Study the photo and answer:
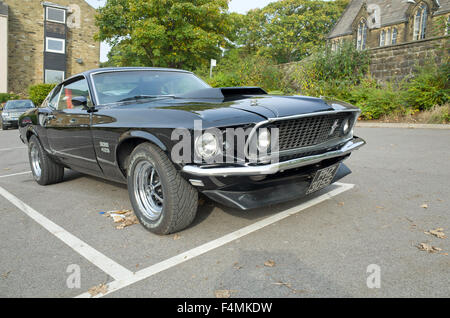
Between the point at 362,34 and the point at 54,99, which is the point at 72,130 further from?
the point at 362,34

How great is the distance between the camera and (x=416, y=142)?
Answer: 7.22 meters

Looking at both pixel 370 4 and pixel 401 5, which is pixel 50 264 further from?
pixel 370 4

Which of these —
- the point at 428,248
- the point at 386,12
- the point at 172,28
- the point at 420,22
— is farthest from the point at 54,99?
the point at 386,12

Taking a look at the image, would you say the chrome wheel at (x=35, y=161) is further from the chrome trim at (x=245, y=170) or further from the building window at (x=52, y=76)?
the building window at (x=52, y=76)

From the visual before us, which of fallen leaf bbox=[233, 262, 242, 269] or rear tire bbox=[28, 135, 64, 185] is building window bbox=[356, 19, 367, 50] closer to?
rear tire bbox=[28, 135, 64, 185]

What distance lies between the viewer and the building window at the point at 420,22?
2948cm

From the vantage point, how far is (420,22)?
1185 inches

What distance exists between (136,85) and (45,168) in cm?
212

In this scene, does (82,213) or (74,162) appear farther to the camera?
(74,162)

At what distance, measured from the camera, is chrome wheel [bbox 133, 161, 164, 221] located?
303 cm
